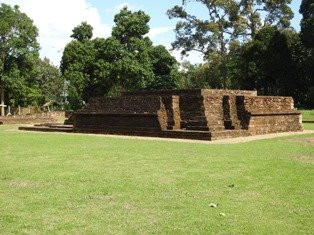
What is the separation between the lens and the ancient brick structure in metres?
14.5

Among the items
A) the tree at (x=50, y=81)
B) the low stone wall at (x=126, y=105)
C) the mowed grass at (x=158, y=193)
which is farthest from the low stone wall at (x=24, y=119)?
the tree at (x=50, y=81)

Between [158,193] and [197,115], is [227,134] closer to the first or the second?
[197,115]

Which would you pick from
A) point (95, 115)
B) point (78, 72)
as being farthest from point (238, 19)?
point (95, 115)

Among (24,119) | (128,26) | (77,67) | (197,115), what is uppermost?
(128,26)

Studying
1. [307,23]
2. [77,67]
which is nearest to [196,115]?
[307,23]

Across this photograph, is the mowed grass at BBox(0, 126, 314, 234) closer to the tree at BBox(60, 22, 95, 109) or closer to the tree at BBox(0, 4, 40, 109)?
the tree at BBox(60, 22, 95, 109)

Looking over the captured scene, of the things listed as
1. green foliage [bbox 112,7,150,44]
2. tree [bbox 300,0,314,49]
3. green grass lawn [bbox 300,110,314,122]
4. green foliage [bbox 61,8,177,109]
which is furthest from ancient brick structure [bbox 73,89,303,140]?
green foliage [bbox 112,7,150,44]

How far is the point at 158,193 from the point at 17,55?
3240 cm

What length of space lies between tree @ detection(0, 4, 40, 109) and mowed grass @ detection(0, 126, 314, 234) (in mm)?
26377

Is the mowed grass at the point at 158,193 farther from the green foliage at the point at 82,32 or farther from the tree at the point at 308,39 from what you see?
the green foliage at the point at 82,32

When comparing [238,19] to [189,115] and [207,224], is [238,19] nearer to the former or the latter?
[189,115]

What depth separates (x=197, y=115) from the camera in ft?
48.3

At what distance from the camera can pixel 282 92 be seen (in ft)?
94.3

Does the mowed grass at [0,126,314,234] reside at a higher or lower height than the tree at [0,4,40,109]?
lower
